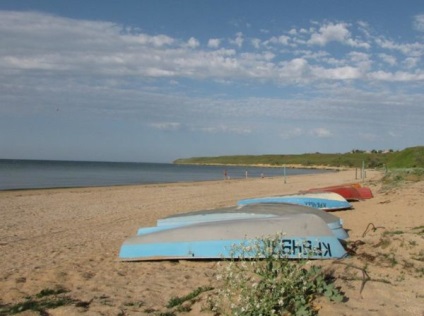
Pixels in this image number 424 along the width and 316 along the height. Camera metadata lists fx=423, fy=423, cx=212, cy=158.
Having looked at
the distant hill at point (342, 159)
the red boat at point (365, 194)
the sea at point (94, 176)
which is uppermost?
the distant hill at point (342, 159)

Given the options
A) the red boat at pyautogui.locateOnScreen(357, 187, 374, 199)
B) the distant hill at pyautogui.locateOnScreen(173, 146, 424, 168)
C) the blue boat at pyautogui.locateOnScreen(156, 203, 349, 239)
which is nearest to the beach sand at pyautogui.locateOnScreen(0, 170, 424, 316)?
the blue boat at pyautogui.locateOnScreen(156, 203, 349, 239)

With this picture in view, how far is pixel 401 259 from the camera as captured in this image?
5520 millimetres

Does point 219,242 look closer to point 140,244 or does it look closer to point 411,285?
point 140,244

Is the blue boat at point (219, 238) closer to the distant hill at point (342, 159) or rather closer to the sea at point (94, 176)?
the sea at point (94, 176)

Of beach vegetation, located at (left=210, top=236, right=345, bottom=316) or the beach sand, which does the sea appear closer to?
the beach sand

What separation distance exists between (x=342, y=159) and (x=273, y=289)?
3618 inches

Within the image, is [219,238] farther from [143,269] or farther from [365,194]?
[365,194]

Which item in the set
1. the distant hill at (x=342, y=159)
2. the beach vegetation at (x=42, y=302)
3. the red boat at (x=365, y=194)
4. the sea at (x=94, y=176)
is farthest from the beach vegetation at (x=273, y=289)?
the distant hill at (x=342, y=159)

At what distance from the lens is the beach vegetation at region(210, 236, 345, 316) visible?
11.6 feet

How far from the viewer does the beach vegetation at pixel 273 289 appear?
3.54 meters

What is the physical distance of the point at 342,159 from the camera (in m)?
91.3

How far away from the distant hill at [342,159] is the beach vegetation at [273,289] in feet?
95.9

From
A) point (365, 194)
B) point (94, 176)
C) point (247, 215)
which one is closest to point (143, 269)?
point (247, 215)

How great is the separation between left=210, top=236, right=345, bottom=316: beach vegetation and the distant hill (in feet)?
95.9
